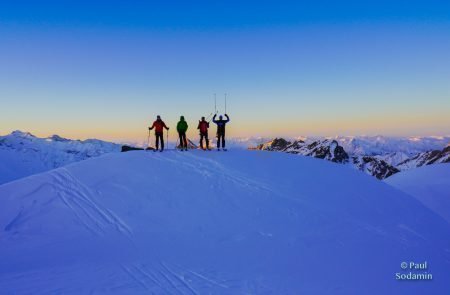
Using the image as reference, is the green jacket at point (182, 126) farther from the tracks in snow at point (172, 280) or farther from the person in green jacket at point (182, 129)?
the tracks in snow at point (172, 280)

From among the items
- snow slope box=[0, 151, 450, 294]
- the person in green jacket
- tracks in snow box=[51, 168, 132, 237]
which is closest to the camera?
snow slope box=[0, 151, 450, 294]

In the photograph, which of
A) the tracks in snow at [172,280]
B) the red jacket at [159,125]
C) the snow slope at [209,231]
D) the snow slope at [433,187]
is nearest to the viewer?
the tracks in snow at [172,280]

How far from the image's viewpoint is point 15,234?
43.1 ft

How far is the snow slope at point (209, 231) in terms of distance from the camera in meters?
10.7

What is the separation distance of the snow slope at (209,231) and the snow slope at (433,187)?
353 inches

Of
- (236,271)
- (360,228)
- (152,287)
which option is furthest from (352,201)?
(152,287)

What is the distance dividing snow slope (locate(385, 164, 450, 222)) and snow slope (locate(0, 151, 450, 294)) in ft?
29.4

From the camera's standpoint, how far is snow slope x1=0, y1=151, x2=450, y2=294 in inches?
419

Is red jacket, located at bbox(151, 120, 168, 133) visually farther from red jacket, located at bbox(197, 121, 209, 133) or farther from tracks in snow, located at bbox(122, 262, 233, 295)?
tracks in snow, located at bbox(122, 262, 233, 295)

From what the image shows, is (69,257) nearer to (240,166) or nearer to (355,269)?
(355,269)

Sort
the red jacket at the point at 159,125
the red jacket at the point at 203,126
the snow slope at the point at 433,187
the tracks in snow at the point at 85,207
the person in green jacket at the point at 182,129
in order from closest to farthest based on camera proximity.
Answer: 1. the tracks in snow at the point at 85,207
2. the red jacket at the point at 159,125
3. the red jacket at the point at 203,126
4. the person in green jacket at the point at 182,129
5. the snow slope at the point at 433,187

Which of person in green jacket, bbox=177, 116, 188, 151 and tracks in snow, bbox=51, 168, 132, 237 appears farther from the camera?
person in green jacket, bbox=177, 116, 188, 151

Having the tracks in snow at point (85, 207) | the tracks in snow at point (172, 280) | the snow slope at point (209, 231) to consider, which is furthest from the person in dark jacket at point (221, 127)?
the tracks in snow at point (172, 280)

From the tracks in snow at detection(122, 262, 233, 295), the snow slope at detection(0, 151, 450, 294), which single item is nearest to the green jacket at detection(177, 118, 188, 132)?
the snow slope at detection(0, 151, 450, 294)
